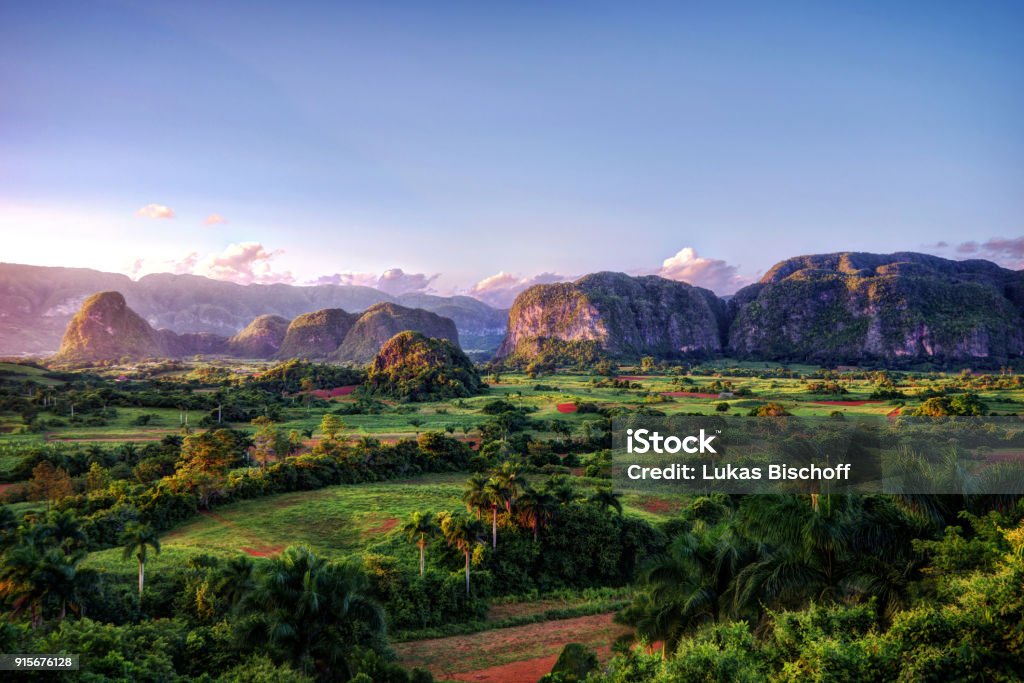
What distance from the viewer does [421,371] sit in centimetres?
11794

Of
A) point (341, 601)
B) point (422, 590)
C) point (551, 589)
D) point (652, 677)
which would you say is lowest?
point (551, 589)

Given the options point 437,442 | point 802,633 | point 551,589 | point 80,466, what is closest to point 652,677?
point 802,633

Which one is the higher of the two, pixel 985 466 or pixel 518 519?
pixel 985 466

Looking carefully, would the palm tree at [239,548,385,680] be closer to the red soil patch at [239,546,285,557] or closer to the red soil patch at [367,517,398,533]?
the red soil patch at [239,546,285,557]

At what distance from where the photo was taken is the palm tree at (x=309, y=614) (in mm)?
16953

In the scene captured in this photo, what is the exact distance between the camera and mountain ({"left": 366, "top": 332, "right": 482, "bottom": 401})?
11106 cm

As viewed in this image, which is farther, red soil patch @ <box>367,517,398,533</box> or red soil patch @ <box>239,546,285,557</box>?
red soil patch @ <box>367,517,398,533</box>

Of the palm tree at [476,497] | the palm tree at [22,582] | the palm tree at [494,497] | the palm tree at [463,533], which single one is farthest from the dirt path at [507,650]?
the palm tree at [22,582]

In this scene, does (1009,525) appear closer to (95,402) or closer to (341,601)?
(341,601)

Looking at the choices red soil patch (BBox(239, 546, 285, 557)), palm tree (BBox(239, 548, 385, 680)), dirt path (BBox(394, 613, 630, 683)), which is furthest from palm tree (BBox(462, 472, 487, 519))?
palm tree (BBox(239, 548, 385, 680))

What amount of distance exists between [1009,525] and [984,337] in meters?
215

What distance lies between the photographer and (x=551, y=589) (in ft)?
104

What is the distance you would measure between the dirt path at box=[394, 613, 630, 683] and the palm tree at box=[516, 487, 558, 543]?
684 cm

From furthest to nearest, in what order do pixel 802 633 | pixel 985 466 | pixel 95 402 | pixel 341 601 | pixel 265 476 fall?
pixel 95 402 < pixel 265 476 < pixel 341 601 < pixel 985 466 < pixel 802 633
